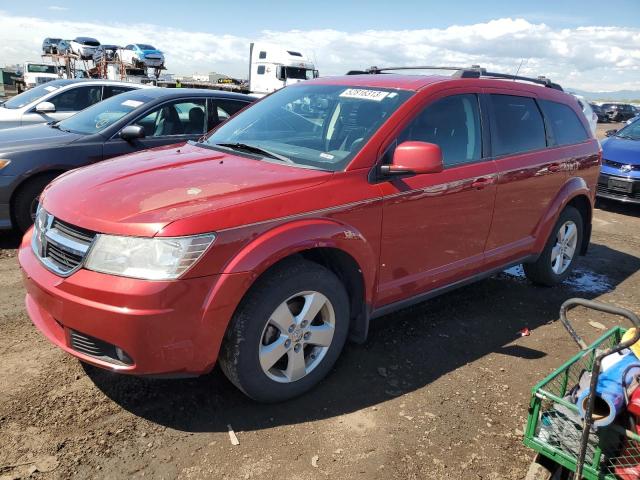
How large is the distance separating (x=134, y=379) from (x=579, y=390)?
2376mm

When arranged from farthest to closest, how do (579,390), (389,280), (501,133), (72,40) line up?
1. (72,40)
2. (501,133)
3. (389,280)
4. (579,390)

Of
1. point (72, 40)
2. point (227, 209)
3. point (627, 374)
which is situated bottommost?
point (627, 374)

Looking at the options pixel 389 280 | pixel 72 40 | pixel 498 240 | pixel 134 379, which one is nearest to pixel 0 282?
pixel 134 379

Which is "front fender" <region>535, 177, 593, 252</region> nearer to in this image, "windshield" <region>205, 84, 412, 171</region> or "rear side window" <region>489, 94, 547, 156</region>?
"rear side window" <region>489, 94, 547, 156</region>

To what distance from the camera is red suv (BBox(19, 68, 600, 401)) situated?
7.80ft

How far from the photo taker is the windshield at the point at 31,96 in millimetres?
8877

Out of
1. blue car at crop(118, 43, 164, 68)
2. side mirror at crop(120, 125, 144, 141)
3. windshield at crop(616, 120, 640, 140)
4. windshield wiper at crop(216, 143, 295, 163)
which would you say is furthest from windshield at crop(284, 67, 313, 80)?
windshield wiper at crop(216, 143, 295, 163)

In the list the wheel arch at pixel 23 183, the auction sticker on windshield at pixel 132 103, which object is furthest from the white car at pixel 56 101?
the wheel arch at pixel 23 183

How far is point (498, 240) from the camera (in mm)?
4074

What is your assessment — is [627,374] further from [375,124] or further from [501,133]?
[501,133]

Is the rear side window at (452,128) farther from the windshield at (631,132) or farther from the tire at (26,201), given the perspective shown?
the windshield at (631,132)

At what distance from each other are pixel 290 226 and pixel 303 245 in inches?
4.9

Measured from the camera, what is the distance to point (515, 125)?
4.17m

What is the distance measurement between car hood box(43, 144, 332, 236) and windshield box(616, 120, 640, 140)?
29.6 feet
